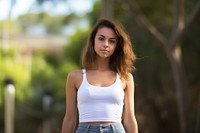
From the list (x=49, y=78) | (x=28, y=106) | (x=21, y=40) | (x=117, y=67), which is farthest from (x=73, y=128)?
(x=21, y=40)

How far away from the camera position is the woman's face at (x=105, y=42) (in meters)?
3.64

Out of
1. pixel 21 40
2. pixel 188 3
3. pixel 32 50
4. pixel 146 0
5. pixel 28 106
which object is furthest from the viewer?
pixel 21 40

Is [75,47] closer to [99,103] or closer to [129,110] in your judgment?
[129,110]

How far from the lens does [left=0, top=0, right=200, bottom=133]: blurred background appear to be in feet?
45.3

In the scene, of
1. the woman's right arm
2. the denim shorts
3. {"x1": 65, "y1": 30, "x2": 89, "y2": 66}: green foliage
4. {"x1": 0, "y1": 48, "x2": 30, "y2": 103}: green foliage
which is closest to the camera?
the denim shorts

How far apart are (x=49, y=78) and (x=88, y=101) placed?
68.4ft

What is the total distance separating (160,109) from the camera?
715 inches

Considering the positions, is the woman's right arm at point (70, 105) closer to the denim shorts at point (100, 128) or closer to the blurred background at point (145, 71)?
the denim shorts at point (100, 128)

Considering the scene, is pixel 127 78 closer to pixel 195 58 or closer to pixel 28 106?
pixel 195 58

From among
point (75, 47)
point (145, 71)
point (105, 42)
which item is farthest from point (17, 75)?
point (105, 42)

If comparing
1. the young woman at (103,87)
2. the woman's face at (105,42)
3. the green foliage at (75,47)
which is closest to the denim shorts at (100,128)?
the young woman at (103,87)

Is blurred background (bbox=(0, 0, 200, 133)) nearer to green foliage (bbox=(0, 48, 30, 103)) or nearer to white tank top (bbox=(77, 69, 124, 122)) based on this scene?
green foliage (bbox=(0, 48, 30, 103))

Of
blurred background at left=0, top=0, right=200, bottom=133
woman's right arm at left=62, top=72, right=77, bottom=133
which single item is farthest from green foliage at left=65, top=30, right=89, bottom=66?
woman's right arm at left=62, top=72, right=77, bottom=133

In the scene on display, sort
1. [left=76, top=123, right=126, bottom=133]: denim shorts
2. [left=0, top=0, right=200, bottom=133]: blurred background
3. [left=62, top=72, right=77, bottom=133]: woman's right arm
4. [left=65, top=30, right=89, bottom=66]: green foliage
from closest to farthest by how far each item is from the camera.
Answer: [left=76, top=123, right=126, bottom=133]: denim shorts, [left=62, top=72, right=77, bottom=133]: woman's right arm, [left=0, top=0, right=200, bottom=133]: blurred background, [left=65, top=30, right=89, bottom=66]: green foliage
